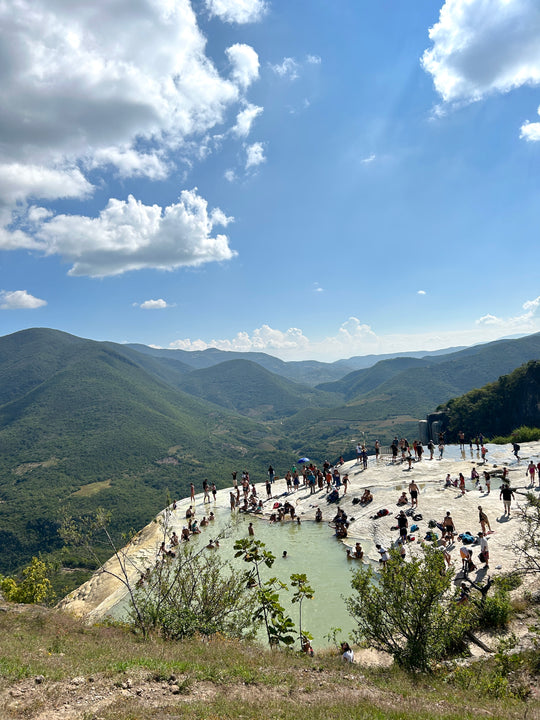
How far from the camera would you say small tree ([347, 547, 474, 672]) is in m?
9.62

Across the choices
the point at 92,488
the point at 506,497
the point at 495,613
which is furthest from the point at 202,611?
the point at 92,488

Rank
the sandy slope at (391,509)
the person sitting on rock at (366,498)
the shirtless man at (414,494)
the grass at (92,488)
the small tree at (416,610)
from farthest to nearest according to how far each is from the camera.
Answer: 1. the grass at (92,488)
2. the person sitting on rock at (366,498)
3. the shirtless man at (414,494)
4. the sandy slope at (391,509)
5. the small tree at (416,610)

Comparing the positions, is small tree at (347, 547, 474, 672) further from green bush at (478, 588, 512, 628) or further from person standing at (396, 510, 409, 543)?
person standing at (396, 510, 409, 543)

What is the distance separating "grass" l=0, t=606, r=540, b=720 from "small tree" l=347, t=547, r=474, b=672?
580mm

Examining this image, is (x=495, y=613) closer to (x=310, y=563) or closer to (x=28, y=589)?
(x=310, y=563)

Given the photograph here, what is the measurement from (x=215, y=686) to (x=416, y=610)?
5.65 m

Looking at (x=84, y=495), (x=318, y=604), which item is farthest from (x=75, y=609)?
(x=84, y=495)

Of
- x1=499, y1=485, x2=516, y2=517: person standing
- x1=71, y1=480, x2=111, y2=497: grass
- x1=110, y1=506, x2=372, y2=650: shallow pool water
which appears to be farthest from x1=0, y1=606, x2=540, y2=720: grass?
x1=71, y1=480, x2=111, y2=497: grass

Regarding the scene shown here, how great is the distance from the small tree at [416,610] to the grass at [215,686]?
58 cm

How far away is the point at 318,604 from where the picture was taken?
54.5ft

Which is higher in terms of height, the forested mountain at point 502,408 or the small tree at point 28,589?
the forested mountain at point 502,408

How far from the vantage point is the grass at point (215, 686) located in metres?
7.51

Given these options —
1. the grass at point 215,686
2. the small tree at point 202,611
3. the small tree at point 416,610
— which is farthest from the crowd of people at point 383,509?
the grass at point 215,686

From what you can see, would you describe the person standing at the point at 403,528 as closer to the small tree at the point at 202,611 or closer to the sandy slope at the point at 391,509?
the sandy slope at the point at 391,509
